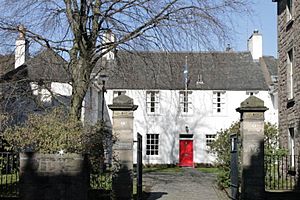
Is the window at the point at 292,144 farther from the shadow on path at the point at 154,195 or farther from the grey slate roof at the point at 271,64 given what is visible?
the grey slate roof at the point at 271,64

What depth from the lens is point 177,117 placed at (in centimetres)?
4197

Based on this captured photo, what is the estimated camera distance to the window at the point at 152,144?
41.4 metres

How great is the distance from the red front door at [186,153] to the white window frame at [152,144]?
1.83 meters

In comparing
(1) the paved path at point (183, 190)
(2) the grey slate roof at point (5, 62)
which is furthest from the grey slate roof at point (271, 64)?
(2) the grey slate roof at point (5, 62)

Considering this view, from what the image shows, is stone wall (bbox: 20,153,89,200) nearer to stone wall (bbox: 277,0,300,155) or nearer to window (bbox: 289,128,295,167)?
stone wall (bbox: 277,0,300,155)

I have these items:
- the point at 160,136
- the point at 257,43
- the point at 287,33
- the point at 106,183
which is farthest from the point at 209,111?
the point at 106,183

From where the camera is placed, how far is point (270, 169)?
66.4 ft

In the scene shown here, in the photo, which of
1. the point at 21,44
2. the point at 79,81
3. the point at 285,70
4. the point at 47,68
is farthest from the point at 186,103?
the point at 21,44

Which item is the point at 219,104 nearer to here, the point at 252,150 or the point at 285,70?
the point at 285,70

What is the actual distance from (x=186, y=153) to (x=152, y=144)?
2.72 m

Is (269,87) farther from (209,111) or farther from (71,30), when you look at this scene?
(71,30)

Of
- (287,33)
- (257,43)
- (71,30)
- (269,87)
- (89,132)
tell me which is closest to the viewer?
(89,132)

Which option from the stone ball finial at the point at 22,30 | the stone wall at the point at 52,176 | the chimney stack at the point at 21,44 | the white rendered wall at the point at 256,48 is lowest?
the stone wall at the point at 52,176

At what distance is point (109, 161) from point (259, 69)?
93.5 feet
